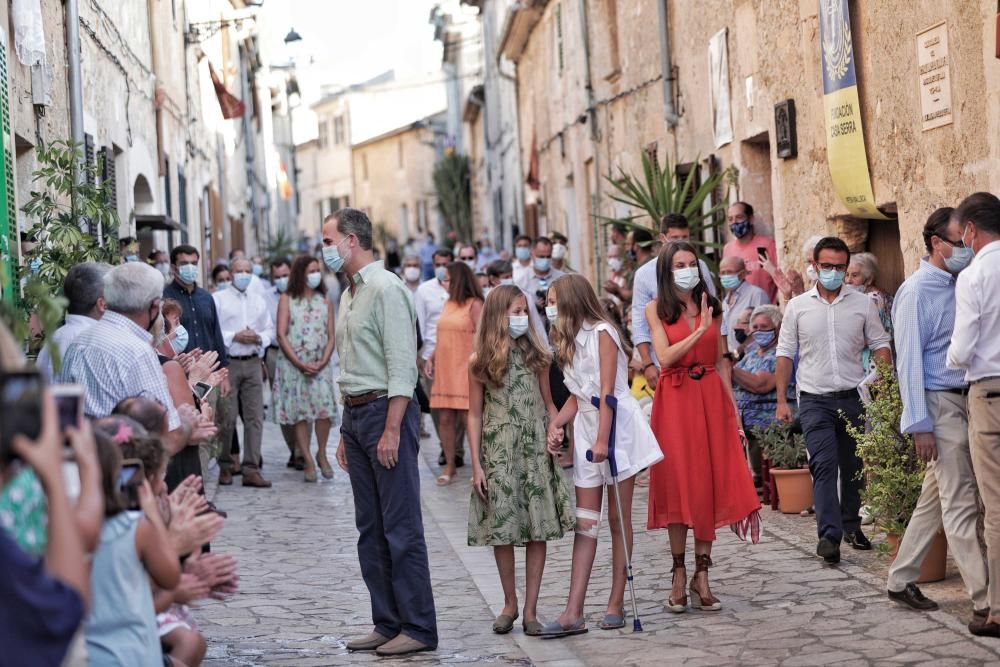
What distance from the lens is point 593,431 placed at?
7.02 m

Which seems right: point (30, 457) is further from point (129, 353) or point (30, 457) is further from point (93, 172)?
point (93, 172)

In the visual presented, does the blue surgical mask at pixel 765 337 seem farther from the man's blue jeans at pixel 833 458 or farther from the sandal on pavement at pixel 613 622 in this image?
the sandal on pavement at pixel 613 622

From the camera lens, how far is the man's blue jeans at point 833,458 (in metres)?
8.02

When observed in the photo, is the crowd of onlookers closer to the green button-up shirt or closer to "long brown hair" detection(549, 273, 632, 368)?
"long brown hair" detection(549, 273, 632, 368)

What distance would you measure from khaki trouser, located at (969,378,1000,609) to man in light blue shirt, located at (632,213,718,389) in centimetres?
225

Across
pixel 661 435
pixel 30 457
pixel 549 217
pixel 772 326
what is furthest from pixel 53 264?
pixel 549 217

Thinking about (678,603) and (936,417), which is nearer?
(936,417)

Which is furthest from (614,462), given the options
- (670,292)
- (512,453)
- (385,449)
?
(385,449)

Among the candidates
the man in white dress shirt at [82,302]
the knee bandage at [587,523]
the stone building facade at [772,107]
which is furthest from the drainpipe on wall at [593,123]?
the man in white dress shirt at [82,302]

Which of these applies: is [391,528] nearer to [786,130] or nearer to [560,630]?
[560,630]

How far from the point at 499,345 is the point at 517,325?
0.13 meters

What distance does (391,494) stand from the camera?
6570 millimetres

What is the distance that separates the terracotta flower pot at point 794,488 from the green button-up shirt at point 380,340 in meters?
3.72

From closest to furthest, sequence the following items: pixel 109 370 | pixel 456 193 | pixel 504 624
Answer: pixel 109 370
pixel 504 624
pixel 456 193
